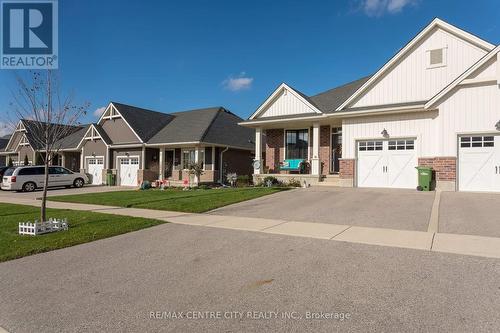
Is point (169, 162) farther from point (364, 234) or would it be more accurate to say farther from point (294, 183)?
point (364, 234)

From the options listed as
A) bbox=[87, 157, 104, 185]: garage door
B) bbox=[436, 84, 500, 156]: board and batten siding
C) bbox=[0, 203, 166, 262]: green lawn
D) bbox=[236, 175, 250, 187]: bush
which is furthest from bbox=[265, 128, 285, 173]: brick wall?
bbox=[87, 157, 104, 185]: garage door

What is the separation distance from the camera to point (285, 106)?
69.0 ft

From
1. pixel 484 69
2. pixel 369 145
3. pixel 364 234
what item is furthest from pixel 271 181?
pixel 364 234

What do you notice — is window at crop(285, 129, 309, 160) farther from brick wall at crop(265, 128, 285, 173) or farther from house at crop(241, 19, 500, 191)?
brick wall at crop(265, 128, 285, 173)

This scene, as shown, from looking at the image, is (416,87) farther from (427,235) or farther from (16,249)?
(16,249)

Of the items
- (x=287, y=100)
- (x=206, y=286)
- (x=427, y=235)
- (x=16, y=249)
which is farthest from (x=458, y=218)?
(x=287, y=100)

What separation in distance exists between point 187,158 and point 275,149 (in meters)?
7.74

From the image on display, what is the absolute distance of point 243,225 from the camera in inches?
355

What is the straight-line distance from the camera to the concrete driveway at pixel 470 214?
26.0 feet

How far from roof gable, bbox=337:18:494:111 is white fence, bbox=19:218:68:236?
14.2 meters

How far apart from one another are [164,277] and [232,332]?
6.81 ft

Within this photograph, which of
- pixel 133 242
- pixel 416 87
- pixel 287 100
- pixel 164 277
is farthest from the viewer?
pixel 287 100

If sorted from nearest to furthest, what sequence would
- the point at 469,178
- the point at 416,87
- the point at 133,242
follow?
the point at 133,242 → the point at 469,178 → the point at 416,87

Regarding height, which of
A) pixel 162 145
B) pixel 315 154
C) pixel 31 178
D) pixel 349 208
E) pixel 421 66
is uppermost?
pixel 421 66
